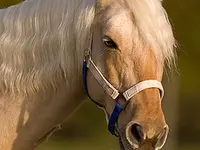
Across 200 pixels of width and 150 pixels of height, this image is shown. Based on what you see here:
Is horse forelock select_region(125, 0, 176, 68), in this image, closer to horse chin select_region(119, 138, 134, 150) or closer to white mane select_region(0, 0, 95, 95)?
white mane select_region(0, 0, 95, 95)

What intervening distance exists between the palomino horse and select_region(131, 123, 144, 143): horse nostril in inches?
0.5

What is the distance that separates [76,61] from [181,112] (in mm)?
8710

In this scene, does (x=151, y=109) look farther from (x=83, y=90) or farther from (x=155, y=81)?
(x=83, y=90)

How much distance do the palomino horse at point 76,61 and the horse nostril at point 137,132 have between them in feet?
0.04

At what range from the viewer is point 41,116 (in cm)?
329

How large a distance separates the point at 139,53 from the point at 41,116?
64 centimetres

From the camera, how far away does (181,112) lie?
464 inches

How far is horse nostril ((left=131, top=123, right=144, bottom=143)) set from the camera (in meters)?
2.96

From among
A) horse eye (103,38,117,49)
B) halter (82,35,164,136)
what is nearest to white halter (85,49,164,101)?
halter (82,35,164,136)

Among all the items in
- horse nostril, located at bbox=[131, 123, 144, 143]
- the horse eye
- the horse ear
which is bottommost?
horse nostril, located at bbox=[131, 123, 144, 143]

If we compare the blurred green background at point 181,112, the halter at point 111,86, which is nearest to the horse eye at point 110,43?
the halter at point 111,86

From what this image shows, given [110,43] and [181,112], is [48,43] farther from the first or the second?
[181,112]

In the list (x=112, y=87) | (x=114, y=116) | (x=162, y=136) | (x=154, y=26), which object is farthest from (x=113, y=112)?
(x=154, y=26)

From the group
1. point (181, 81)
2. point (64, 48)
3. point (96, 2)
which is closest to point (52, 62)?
point (64, 48)
